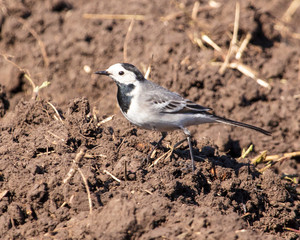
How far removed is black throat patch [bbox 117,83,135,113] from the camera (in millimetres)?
5918

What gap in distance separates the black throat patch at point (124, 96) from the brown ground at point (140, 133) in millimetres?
405

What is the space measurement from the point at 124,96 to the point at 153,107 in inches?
18.1

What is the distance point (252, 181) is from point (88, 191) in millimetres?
2317

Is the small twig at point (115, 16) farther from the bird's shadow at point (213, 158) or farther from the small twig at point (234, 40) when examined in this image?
the bird's shadow at point (213, 158)

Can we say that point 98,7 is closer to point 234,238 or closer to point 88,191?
point 88,191

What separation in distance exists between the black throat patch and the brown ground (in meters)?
0.41

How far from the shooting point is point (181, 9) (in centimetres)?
968

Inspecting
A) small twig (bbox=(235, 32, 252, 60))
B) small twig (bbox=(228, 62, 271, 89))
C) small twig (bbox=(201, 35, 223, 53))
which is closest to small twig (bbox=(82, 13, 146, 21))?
small twig (bbox=(201, 35, 223, 53))

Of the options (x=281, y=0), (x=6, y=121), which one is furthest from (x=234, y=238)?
(x=281, y=0)

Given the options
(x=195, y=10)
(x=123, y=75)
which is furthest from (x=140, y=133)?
(x=195, y=10)

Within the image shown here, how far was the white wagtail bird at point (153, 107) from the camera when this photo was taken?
578 cm

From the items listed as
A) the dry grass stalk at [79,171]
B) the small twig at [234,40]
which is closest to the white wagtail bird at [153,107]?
the dry grass stalk at [79,171]

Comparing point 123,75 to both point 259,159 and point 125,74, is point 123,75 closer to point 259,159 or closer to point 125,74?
point 125,74

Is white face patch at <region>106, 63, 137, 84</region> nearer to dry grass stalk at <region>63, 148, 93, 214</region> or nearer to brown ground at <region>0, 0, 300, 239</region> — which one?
brown ground at <region>0, 0, 300, 239</region>
